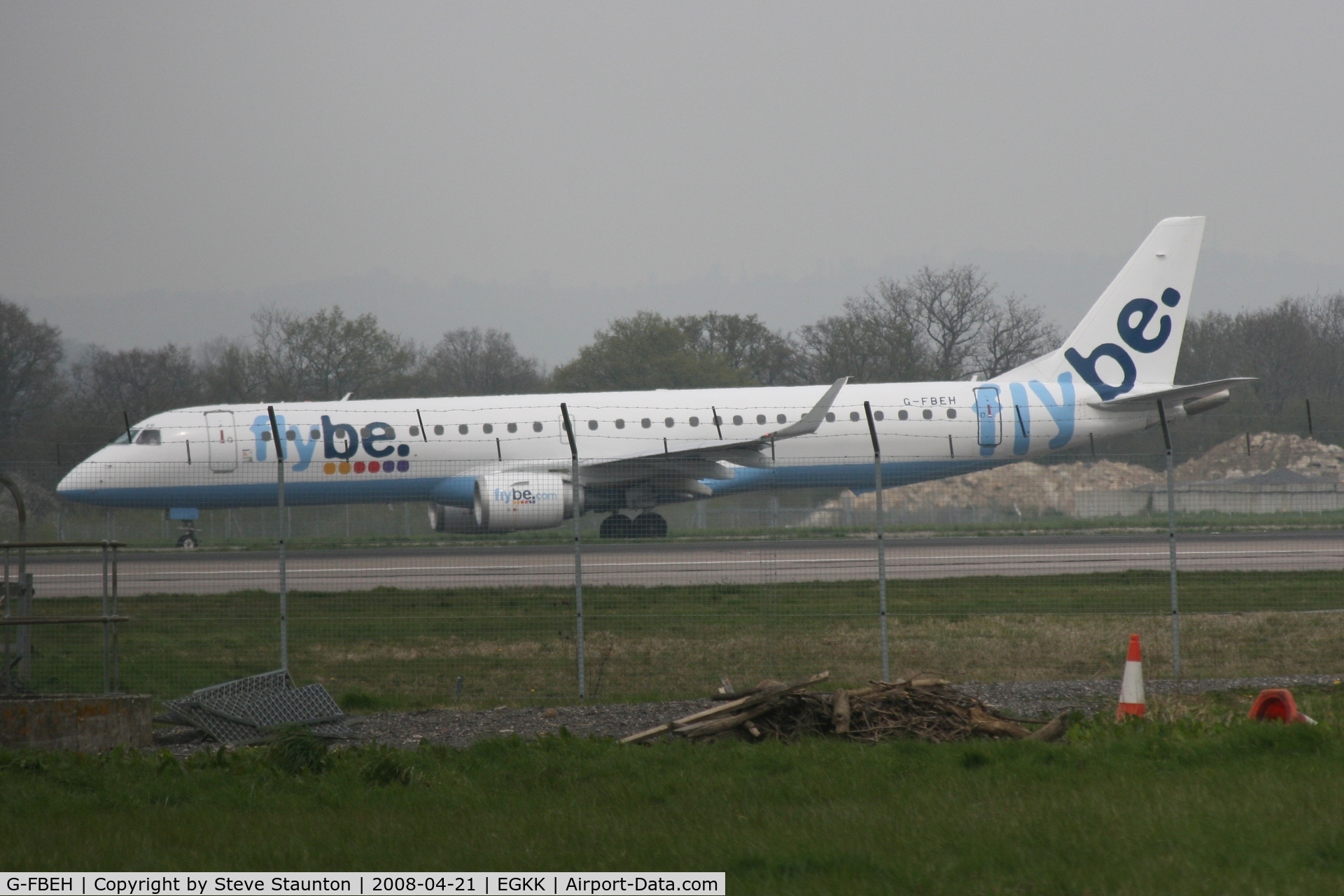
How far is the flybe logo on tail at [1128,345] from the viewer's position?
91.5 ft

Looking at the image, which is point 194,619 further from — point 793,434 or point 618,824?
point 793,434

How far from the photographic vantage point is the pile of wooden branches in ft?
23.3

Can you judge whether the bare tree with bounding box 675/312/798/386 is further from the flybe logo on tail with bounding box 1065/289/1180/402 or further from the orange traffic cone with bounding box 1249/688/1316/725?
the orange traffic cone with bounding box 1249/688/1316/725

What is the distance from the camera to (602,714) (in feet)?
28.2

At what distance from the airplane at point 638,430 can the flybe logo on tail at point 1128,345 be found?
0.03m

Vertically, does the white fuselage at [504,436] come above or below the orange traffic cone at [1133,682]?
above

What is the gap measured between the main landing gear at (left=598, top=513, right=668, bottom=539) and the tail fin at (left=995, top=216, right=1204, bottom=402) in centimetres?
1212

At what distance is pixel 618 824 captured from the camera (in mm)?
5289

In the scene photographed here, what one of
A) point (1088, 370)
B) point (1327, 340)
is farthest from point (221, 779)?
point (1327, 340)

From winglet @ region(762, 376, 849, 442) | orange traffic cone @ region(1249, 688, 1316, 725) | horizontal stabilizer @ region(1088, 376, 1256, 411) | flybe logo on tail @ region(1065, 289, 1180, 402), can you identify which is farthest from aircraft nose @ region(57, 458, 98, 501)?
orange traffic cone @ region(1249, 688, 1316, 725)

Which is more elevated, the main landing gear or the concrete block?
the main landing gear

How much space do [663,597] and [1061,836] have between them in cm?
870

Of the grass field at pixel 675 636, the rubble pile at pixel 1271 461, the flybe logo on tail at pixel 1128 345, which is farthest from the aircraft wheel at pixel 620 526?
the rubble pile at pixel 1271 461

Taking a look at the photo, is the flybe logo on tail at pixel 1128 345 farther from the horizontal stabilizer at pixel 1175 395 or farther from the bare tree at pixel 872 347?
the bare tree at pixel 872 347
